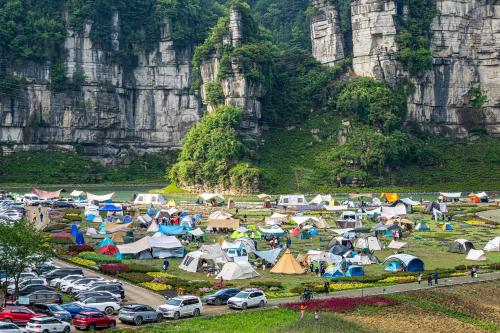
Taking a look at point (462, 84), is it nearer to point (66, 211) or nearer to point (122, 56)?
point (122, 56)

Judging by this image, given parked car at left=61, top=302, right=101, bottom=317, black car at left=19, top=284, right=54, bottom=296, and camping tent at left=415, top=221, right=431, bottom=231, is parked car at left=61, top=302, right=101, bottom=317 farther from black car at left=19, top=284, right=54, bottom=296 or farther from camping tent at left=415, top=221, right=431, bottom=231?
camping tent at left=415, top=221, right=431, bottom=231

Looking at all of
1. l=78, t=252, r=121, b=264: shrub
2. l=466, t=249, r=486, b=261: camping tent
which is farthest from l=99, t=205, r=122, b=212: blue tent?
l=466, t=249, r=486, b=261: camping tent

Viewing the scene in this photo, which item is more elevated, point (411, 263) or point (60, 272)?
point (60, 272)

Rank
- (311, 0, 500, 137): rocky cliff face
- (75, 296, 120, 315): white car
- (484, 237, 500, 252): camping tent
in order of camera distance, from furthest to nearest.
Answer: (311, 0, 500, 137): rocky cliff face
(484, 237, 500, 252): camping tent
(75, 296, 120, 315): white car

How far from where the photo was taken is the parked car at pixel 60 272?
50.8m

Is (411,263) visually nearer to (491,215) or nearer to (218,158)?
(491,215)

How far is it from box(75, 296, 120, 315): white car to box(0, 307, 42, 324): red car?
12.4 feet

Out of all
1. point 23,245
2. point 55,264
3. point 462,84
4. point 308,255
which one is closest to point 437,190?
point 462,84

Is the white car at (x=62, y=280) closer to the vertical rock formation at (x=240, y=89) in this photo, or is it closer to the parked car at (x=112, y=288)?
the parked car at (x=112, y=288)

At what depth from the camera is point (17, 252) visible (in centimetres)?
4409

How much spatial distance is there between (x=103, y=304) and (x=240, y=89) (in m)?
111

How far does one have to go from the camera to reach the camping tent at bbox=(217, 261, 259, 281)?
54844 millimetres

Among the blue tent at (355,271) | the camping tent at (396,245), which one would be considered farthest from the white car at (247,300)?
the camping tent at (396,245)

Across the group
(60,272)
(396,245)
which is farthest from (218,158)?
(60,272)
